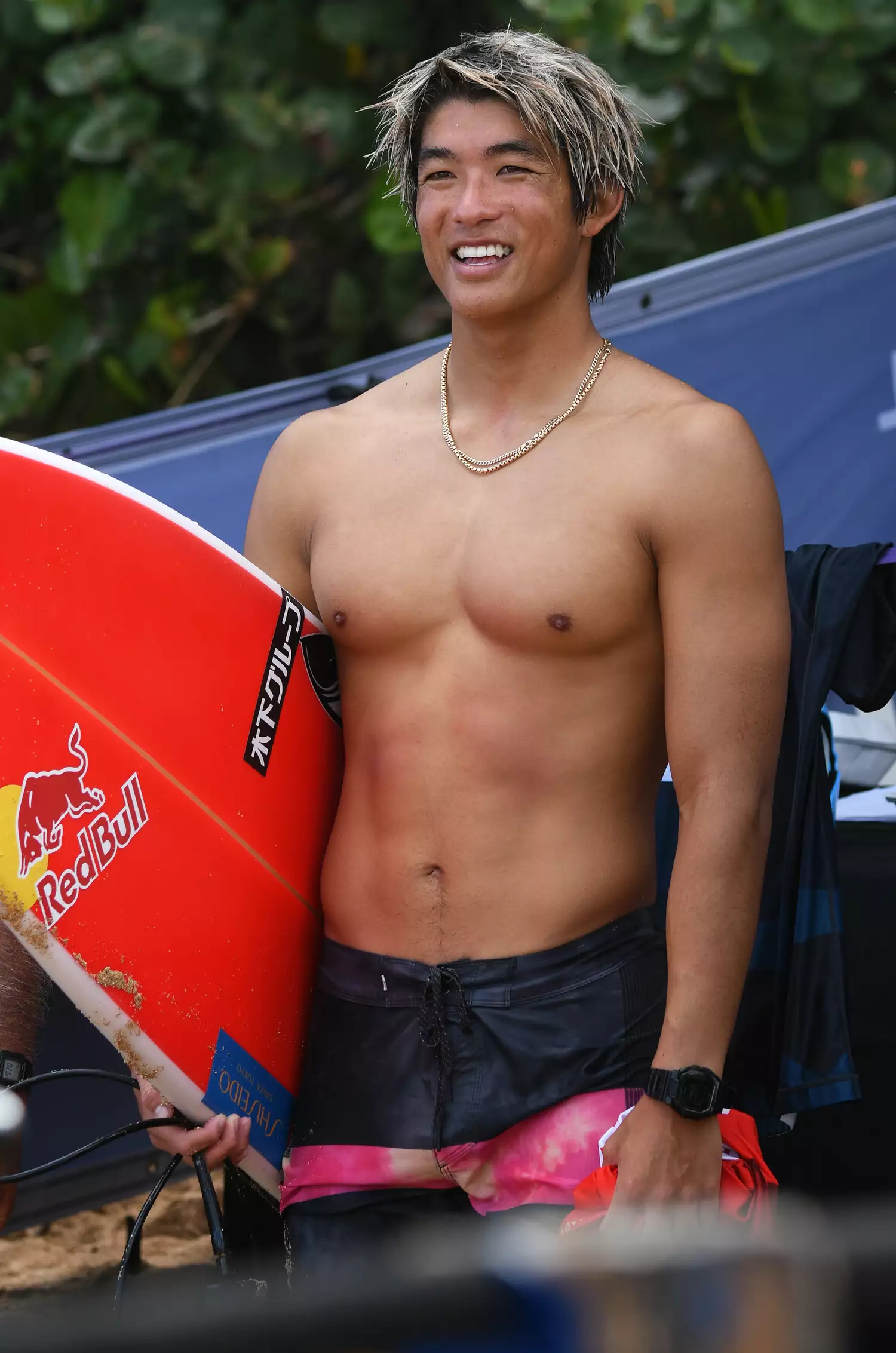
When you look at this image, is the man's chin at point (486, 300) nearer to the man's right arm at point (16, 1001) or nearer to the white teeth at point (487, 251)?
the white teeth at point (487, 251)

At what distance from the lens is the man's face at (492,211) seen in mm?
1787

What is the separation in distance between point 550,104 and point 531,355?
0.94ft

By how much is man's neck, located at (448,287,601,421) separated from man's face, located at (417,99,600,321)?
0.10 feet

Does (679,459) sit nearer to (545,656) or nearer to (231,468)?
(545,656)

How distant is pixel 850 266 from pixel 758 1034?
4.22 feet

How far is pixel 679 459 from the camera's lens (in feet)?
5.51

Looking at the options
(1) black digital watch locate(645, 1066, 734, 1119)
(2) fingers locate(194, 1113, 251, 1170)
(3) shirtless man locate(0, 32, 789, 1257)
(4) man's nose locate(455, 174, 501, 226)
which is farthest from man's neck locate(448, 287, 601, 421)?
(2) fingers locate(194, 1113, 251, 1170)

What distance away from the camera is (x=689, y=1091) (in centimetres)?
158

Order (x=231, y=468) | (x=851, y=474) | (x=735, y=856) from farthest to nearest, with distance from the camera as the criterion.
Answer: (x=231, y=468)
(x=851, y=474)
(x=735, y=856)

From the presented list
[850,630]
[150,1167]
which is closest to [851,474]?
[850,630]

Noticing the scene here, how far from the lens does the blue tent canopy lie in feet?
8.22

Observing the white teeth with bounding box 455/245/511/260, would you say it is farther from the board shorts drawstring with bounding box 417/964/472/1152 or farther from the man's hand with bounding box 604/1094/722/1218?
the man's hand with bounding box 604/1094/722/1218

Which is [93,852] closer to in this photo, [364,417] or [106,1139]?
[106,1139]

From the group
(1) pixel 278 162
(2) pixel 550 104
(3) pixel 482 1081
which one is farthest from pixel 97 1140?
(1) pixel 278 162
